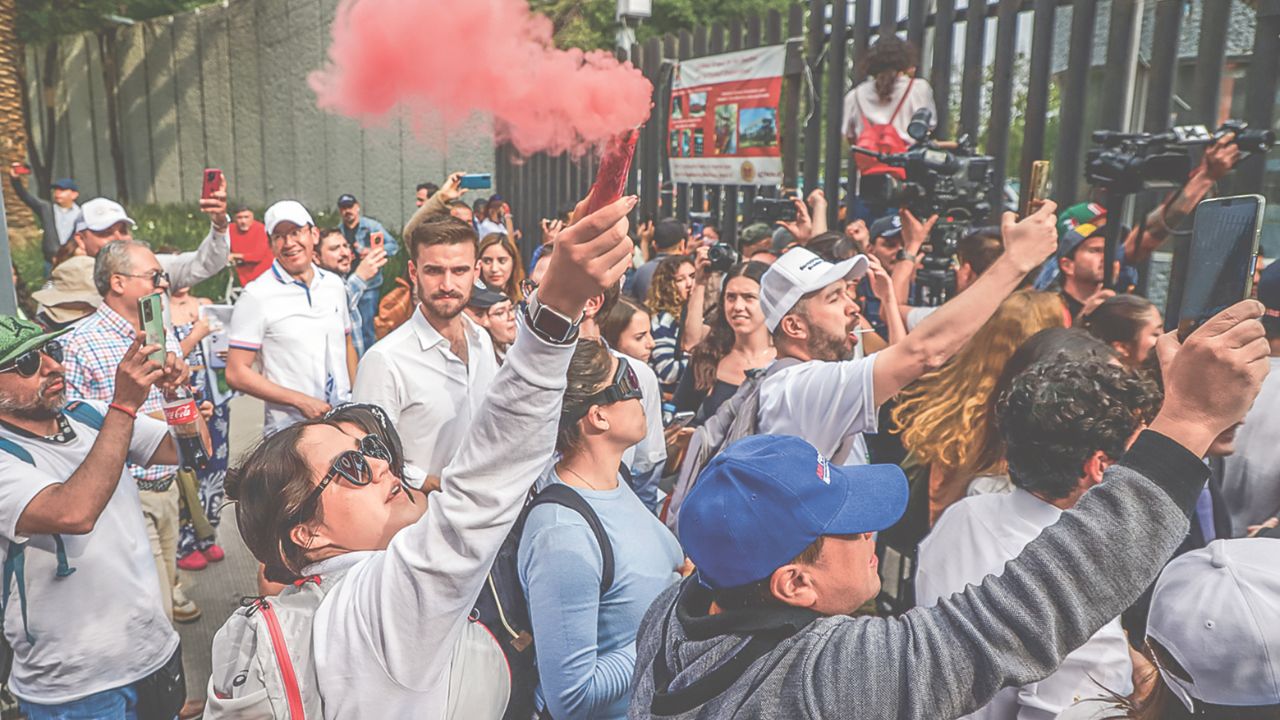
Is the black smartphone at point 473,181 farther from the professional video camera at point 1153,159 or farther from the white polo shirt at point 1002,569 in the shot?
the professional video camera at point 1153,159

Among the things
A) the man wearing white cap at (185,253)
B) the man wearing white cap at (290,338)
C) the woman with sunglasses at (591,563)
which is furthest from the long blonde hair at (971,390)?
the man wearing white cap at (185,253)

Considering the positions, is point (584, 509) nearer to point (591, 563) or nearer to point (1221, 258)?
point (591, 563)

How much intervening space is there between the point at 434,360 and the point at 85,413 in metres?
1.23

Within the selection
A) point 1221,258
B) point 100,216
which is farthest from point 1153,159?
point 100,216

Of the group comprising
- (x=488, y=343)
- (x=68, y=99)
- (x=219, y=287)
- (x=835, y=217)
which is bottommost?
(x=219, y=287)

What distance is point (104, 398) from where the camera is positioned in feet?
14.3

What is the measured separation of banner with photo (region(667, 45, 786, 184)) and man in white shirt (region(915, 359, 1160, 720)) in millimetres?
6299

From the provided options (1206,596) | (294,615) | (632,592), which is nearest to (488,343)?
(632,592)

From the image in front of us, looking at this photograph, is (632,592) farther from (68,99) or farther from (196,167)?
(68,99)

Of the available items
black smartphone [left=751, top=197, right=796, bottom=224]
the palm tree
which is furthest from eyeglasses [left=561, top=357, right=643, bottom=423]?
the palm tree

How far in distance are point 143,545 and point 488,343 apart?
1570mm

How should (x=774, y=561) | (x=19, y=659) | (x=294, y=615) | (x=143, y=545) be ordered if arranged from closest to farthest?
(x=774, y=561) → (x=294, y=615) → (x=19, y=659) → (x=143, y=545)

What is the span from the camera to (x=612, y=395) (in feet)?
9.14

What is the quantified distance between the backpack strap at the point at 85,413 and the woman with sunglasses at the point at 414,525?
1.43m
